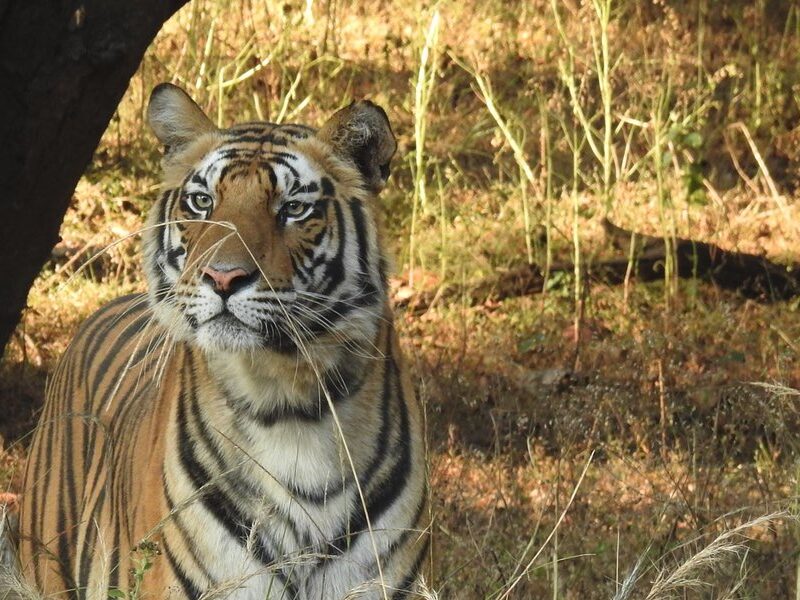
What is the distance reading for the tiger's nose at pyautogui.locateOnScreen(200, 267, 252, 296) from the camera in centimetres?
290

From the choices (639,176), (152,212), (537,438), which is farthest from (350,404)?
(639,176)

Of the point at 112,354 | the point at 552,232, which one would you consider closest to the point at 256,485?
the point at 112,354

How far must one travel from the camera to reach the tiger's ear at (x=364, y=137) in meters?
3.28

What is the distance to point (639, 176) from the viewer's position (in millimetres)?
9016

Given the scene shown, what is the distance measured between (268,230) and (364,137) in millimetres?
410

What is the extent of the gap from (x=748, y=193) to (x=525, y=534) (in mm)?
4633

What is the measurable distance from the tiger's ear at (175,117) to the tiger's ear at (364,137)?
0.31m

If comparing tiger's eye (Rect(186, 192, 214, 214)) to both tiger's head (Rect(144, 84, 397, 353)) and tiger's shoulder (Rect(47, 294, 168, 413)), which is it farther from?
tiger's shoulder (Rect(47, 294, 168, 413))

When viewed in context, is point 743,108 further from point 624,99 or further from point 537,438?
point 537,438

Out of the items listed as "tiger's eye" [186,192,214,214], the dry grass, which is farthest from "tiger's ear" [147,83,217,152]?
the dry grass

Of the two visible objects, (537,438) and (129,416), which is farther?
(537,438)

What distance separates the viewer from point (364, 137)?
331 cm

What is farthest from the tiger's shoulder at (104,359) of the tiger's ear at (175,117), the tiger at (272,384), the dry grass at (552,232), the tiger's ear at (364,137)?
the dry grass at (552,232)

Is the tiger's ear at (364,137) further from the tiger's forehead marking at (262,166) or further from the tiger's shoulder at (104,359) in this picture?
the tiger's shoulder at (104,359)
